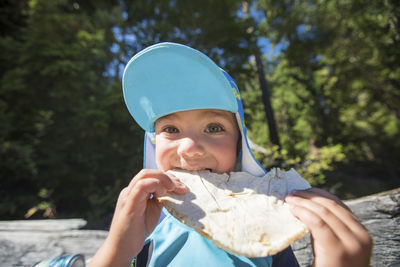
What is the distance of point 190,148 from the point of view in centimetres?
87

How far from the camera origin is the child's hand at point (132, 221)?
2.33 feet

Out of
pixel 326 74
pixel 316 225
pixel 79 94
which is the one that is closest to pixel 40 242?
pixel 316 225

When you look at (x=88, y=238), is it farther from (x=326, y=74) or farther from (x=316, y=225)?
(x=326, y=74)

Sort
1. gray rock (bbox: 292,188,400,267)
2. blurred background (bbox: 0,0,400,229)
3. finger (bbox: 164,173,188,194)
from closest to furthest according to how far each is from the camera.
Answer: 1. finger (bbox: 164,173,188,194)
2. gray rock (bbox: 292,188,400,267)
3. blurred background (bbox: 0,0,400,229)

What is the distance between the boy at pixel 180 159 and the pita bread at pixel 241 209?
1.8 inches

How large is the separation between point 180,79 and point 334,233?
818 millimetres

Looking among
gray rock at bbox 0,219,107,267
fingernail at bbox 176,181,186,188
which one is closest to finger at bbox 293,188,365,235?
fingernail at bbox 176,181,186,188

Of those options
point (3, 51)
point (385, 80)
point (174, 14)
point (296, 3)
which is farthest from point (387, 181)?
point (3, 51)

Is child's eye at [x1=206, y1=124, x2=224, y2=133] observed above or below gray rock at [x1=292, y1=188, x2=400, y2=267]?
above

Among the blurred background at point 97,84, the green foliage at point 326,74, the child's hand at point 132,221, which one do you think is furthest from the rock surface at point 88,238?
the green foliage at point 326,74

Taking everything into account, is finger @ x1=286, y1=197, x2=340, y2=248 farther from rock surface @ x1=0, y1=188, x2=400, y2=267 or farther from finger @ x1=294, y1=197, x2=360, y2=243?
rock surface @ x1=0, y1=188, x2=400, y2=267

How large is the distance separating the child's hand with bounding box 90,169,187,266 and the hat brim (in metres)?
0.34

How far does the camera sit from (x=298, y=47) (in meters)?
7.26

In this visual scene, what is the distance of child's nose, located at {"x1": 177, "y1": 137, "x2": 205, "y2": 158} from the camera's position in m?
0.88
